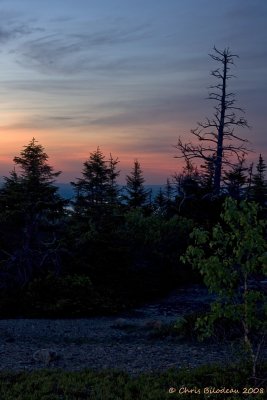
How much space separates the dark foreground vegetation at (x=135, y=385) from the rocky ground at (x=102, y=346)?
2.39 ft

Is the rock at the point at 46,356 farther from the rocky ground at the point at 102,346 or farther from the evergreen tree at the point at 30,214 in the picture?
the evergreen tree at the point at 30,214

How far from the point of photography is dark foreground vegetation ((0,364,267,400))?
8180 millimetres

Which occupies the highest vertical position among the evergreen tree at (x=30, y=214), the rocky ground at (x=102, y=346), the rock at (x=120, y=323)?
the evergreen tree at (x=30, y=214)

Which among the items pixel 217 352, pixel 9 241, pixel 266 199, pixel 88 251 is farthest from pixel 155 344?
pixel 266 199

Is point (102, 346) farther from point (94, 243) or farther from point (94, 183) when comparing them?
point (94, 183)

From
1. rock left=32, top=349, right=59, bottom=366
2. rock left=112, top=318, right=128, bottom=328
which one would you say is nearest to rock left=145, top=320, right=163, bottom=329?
rock left=112, top=318, right=128, bottom=328

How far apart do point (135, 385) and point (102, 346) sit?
340 cm

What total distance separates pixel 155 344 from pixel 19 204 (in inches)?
580

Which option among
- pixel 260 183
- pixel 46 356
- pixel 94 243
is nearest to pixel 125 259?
pixel 94 243

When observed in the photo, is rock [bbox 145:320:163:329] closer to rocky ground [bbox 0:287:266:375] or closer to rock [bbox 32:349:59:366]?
rocky ground [bbox 0:287:266:375]

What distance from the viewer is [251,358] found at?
9383 mm

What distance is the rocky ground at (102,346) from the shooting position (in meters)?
10.5

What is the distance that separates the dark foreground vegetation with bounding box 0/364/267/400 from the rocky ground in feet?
2.39

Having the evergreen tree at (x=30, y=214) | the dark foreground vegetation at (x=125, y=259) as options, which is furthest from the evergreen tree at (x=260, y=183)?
the evergreen tree at (x=30, y=214)
